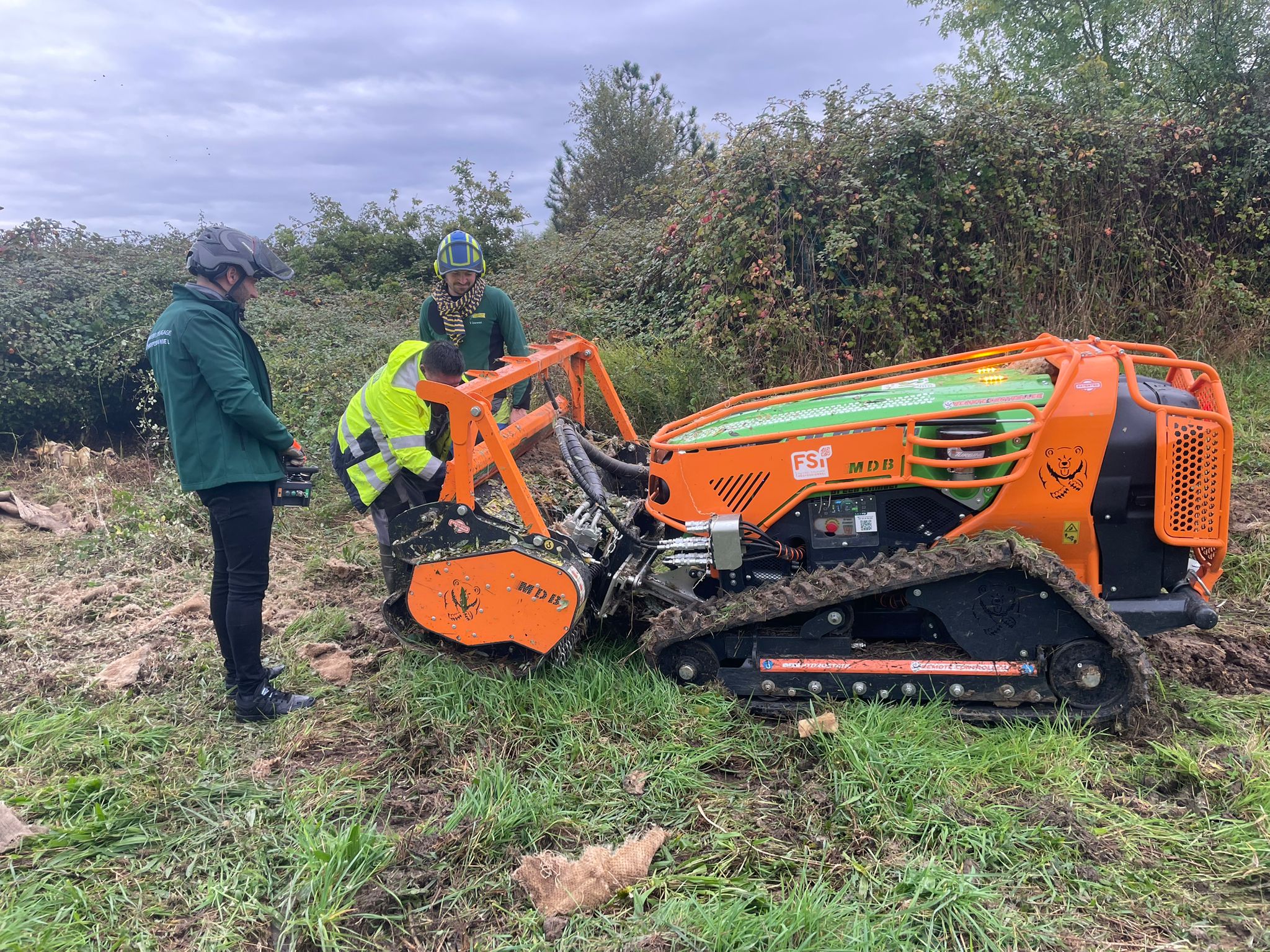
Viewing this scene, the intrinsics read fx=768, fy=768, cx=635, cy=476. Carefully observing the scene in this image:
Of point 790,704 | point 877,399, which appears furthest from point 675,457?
point 790,704

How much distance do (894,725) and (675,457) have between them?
152 centimetres

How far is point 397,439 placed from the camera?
3846 millimetres

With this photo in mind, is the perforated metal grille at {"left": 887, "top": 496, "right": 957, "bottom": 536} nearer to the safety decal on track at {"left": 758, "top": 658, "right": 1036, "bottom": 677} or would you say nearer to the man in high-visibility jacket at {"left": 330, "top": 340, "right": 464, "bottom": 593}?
the safety decal on track at {"left": 758, "top": 658, "right": 1036, "bottom": 677}

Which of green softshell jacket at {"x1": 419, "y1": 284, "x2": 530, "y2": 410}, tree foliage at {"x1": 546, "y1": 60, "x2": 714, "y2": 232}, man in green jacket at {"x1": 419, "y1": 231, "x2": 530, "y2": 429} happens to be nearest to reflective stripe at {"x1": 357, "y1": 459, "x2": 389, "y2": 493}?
man in green jacket at {"x1": 419, "y1": 231, "x2": 530, "y2": 429}

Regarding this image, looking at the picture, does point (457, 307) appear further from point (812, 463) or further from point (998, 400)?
point (998, 400)

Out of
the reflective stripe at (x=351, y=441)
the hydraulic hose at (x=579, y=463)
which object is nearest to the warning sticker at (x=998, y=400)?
the hydraulic hose at (x=579, y=463)

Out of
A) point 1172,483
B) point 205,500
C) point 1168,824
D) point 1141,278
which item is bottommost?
point 1168,824

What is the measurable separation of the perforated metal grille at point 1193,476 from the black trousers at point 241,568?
3853 mm

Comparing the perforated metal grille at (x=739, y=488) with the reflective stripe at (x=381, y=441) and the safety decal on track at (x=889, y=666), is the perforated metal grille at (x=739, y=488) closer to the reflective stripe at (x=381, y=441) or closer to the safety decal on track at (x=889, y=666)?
the safety decal on track at (x=889, y=666)

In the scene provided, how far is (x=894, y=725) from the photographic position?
125 inches

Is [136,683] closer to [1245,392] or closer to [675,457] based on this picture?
[675,457]

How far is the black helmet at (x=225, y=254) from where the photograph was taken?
132 inches

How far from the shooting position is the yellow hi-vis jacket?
384 cm

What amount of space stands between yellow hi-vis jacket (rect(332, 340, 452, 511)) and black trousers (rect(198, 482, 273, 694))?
0.49m
